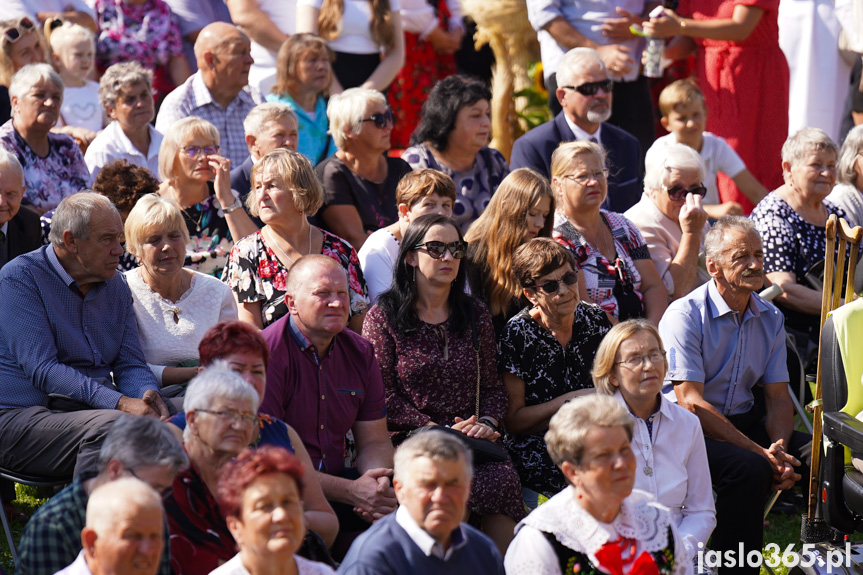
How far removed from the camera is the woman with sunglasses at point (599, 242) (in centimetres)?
594

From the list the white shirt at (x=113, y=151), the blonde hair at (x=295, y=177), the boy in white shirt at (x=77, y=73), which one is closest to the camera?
the blonde hair at (x=295, y=177)

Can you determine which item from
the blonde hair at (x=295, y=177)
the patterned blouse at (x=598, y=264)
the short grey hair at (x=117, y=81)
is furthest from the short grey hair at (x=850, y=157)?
the short grey hair at (x=117, y=81)

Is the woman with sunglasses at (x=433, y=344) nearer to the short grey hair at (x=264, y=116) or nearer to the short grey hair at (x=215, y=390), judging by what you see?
the short grey hair at (x=215, y=390)

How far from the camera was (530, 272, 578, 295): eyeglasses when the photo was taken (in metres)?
5.13

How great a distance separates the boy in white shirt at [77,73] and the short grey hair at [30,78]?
108cm

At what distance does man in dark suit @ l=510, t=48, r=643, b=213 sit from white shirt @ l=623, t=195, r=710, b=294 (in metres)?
0.54

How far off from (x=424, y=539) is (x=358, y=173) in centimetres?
341

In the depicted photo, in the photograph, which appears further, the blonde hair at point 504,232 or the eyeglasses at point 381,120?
the eyeglasses at point 381,120

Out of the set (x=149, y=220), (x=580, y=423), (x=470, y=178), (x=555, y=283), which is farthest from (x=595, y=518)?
(x=470, y=178)

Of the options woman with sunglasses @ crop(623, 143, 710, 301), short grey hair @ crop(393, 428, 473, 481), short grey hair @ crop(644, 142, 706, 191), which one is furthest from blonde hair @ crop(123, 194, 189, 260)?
short grey hair @ crop(644, 142, 706, 191)

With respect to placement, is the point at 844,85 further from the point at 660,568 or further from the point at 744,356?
the point at 660,568

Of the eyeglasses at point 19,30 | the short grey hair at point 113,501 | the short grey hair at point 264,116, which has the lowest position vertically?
the short grey hair at point 113,501

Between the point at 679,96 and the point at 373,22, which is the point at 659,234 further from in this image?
the point at 373,22

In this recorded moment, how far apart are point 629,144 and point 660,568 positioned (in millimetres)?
4084
